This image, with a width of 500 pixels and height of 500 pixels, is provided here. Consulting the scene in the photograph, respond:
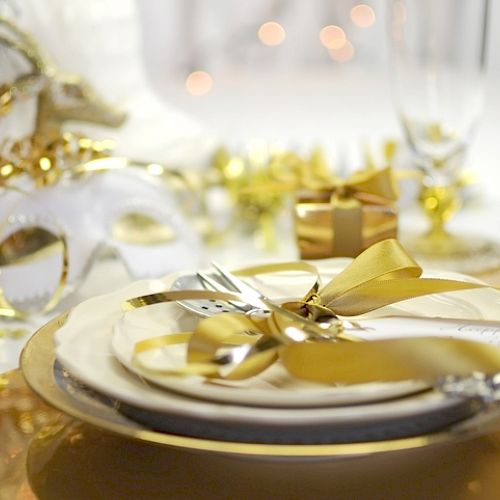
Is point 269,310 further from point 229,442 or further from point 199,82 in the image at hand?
point 199,82

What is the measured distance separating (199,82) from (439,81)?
1.51 m

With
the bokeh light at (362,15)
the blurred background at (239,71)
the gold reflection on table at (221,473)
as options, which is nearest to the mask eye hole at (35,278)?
the blurred background at (239,71)

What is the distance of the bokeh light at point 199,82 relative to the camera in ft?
7.08

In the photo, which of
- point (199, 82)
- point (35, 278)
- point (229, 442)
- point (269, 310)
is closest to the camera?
point (229, 442)

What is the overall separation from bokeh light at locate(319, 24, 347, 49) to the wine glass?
1533mm

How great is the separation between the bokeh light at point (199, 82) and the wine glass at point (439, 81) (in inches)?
50.6

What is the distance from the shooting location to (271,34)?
2387 mm

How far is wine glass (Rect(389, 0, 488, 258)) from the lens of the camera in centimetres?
82

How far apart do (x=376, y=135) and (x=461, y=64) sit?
0.72 metres

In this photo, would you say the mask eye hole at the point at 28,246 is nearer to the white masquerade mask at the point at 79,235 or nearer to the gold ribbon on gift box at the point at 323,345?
the white masquerade mask at the point at 79,235

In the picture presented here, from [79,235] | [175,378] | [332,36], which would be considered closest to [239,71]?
[332,36]

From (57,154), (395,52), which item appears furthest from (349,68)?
(57,154)

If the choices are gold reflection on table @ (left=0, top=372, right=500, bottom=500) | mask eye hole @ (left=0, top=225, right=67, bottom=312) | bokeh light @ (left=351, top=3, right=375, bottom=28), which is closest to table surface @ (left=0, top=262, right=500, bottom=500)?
gold reflection on table @ (left=0, top=372, right=500, bottom=500)

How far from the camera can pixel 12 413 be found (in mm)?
492
